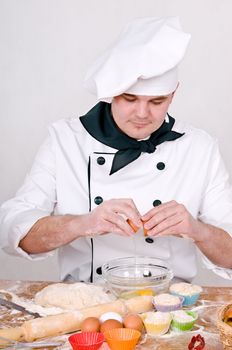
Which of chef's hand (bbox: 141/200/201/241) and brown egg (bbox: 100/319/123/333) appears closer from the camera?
brown egg (bbox: 100/319/123/333)

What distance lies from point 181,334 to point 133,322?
0.49 ft

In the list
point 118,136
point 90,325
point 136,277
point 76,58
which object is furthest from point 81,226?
point 76,58

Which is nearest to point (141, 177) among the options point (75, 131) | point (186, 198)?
point (186, 198)

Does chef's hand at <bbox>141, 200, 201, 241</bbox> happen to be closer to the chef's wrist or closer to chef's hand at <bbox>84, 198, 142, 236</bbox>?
chef's hand at <bbox>84, 198, 142, 236</bbox>

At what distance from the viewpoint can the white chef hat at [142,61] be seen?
222 cm

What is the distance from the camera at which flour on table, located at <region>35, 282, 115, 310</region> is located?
190cm

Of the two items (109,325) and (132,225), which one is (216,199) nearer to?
(132,225)

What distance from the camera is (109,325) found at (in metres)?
1.68

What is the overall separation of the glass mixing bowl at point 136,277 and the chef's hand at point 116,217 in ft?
0.41

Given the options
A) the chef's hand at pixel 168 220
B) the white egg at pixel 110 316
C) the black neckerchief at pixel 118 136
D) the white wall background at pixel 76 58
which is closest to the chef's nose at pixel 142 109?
the black neckerchief at pixel 118 136

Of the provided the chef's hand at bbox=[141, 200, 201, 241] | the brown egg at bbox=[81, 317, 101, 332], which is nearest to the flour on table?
the brown egg at bbox=[81, 317, 101, 332]

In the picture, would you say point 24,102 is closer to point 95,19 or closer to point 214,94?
point 95,19

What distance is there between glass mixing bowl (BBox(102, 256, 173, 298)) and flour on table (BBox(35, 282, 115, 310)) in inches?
1.8

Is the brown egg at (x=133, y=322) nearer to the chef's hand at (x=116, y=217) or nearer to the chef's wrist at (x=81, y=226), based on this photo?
the chef's hand at (x=116, y=217)
